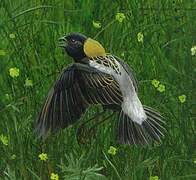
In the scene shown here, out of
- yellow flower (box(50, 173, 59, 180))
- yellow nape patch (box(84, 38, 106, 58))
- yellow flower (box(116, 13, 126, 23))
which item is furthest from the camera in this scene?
yellow flower (box(116, 13, 126, 23))

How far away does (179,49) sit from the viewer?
9.58 ft

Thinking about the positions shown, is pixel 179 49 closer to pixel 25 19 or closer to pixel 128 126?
pixel 25 19

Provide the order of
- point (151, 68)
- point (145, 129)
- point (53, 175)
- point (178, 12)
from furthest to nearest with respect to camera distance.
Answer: point (178, 12) → point (151, 68) → point (53, 175) → point (145, 129)

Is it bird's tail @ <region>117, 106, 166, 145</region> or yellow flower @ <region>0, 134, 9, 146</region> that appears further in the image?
yellow flower @ <region>0, 134, 9, 146</region>

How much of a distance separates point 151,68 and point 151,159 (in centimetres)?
38

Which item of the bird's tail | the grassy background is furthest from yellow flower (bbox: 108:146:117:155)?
the bird's tail

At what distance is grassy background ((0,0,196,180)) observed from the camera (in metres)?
2.67

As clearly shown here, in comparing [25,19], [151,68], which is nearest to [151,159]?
[151,68]

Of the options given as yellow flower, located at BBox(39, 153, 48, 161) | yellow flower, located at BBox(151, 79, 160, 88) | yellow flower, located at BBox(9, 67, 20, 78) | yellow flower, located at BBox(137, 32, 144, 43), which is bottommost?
yellow flower, located at BBox(39, 153, 48, 161)

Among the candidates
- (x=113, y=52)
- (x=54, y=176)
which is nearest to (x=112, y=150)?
(x=54, y=176)

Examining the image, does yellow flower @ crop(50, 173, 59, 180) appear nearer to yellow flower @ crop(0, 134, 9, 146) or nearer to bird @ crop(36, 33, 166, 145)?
yellow flower @ crop(0, 134, 9, 146)

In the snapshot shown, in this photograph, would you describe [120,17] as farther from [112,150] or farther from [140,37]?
[112,150]

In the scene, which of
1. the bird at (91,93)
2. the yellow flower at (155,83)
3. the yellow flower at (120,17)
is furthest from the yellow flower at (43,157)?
the bird at (91,93)

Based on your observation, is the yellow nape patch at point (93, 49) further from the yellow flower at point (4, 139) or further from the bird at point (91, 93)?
the yellow flower at point (4, 139)
